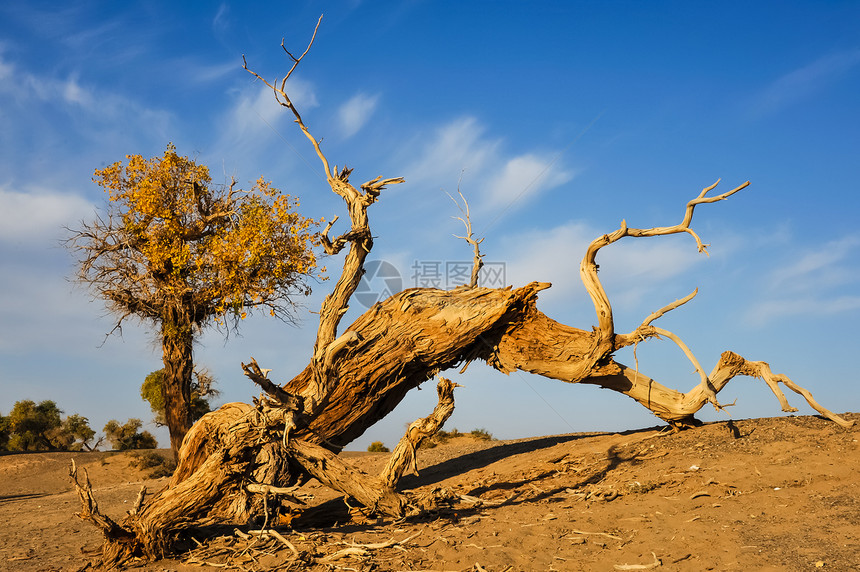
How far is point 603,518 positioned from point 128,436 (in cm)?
2565

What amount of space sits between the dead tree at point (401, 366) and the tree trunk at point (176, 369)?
6.94m

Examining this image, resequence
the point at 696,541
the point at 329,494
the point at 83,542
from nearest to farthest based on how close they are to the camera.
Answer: the point at 696,541 < the point at 83,542 < the point at 329,494

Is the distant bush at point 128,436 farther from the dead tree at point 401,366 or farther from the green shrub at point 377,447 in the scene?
the dead tree at point 401,366

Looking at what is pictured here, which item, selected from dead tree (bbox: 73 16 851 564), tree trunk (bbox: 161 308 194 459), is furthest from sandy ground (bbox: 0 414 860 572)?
tree trunk (bbox: 161 308 194 459)

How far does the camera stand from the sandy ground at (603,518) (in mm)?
6027

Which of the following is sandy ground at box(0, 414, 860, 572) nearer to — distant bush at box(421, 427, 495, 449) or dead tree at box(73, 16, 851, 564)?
dead tree at box(73, 16, 851, 564)

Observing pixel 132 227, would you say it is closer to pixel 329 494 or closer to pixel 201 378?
pixel 201 378

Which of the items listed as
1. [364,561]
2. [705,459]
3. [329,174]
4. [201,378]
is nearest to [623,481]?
[705,459]

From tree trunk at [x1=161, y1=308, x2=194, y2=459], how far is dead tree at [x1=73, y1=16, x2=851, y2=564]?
6940 mm

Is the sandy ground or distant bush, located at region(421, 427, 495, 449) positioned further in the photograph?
distant bush, located at region(421, 427, 495, 449)

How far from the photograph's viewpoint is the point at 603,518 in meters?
7.18

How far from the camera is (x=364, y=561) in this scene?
6.01 meters

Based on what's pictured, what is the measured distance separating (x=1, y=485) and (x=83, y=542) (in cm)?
1157

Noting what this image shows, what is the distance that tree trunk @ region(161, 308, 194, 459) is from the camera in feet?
51.1
